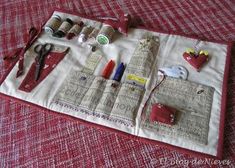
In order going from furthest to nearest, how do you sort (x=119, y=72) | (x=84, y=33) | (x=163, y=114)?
(x=84, y=33)
(x=119, y=72)
(x=163, y=114)

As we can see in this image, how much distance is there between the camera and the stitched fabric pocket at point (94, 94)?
680mm

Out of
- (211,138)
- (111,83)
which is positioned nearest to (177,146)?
(211,138)

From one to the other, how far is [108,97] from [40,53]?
27cm

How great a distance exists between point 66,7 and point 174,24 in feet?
1.27

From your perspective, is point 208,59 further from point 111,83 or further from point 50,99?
point 50,99

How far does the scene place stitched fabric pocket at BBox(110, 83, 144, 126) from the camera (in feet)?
2.13

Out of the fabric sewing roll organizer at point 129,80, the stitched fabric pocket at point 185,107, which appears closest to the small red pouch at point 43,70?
the fabric sewing roll organizer at point 129,80

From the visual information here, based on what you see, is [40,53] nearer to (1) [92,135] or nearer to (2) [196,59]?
(1) [92,135]

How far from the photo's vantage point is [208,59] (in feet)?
2.47

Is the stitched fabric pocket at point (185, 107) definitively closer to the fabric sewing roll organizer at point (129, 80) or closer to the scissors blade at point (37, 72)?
the fabric sewing roll organizer at point (129, 80)

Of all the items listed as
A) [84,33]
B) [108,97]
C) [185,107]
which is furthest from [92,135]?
[84,33]

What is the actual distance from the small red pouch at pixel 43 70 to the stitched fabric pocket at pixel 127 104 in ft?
0.70

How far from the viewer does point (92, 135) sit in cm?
66

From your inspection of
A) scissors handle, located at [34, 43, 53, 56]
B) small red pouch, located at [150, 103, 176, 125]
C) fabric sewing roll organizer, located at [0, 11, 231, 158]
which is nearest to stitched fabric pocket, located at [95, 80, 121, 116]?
fabric sewing roll organizer, located at [0, 11, 231, 158]
